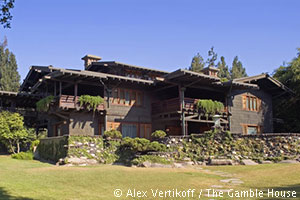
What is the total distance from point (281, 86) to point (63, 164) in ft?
71.1

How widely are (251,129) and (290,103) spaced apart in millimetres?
5501

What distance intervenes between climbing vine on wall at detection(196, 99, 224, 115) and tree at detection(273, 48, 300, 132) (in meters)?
9.24

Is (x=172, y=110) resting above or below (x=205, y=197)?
above

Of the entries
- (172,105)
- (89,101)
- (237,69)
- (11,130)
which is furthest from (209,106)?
(237,69)

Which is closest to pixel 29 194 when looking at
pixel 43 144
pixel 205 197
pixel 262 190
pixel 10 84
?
pixel 205 197

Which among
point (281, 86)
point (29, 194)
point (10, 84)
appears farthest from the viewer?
point (10, 84)

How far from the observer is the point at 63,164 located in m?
19.0

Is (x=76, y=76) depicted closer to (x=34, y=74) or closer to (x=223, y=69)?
(x=34, y=74)

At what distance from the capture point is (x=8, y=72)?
4719cm

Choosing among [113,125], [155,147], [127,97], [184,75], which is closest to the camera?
[155,147]

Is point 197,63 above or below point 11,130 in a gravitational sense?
above

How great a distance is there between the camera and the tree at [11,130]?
24.2 meters

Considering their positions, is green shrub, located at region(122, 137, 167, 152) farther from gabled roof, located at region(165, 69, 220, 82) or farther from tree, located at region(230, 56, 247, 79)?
tree, located at region(230, 56, 247, 79)

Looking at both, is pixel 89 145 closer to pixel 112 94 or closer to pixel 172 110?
pixel 112 94
